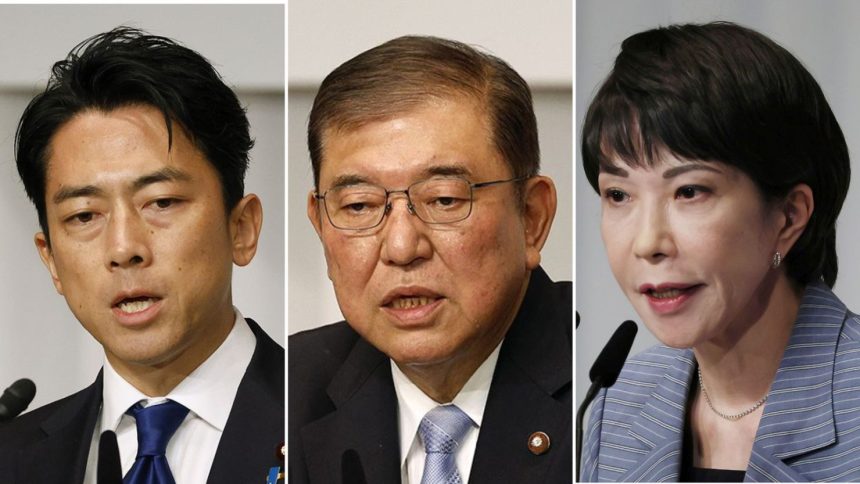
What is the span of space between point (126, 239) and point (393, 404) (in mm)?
732

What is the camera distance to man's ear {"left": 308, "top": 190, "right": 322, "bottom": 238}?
3.34 metres

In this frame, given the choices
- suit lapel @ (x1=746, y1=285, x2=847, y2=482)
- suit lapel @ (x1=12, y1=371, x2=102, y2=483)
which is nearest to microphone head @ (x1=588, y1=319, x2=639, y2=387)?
suit lapel @ (x1=746, y1=285, x2=847, y2=482)

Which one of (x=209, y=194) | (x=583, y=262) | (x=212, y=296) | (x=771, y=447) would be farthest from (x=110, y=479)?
(x=771, y=447)

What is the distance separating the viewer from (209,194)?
10.9 feet

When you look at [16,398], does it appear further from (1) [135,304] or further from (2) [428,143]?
(2) [428,143]

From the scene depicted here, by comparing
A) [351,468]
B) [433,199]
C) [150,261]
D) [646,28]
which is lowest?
[351,468]

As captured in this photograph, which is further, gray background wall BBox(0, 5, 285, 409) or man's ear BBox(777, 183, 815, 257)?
gray background wall BBox(0, 5, 285, 409)

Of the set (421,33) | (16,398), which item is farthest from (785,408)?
(16,398)

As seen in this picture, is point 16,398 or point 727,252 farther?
point 16,398

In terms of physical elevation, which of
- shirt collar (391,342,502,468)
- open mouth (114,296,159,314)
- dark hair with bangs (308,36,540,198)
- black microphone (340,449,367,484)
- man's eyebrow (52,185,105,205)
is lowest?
black microphone (340,449,367,484)

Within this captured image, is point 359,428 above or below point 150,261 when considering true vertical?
below

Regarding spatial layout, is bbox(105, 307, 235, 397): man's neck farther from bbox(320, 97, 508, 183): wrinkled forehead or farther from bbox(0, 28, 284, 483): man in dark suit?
bbox(320, 97, 508, 183): wrinkled forehead

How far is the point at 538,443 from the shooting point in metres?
3.28

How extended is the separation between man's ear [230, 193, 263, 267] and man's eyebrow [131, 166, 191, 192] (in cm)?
16
